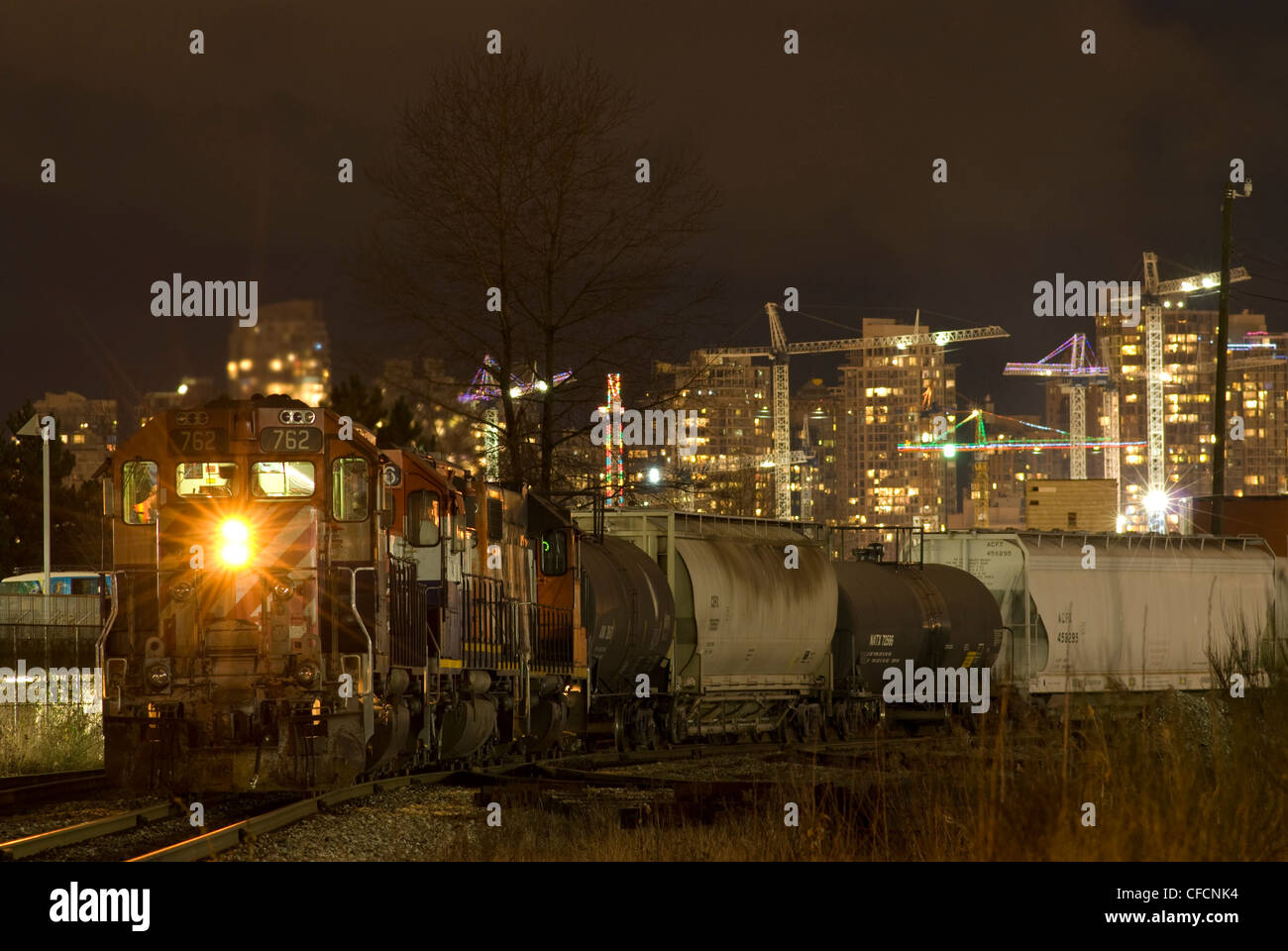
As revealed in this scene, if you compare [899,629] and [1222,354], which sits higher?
[1222,354]

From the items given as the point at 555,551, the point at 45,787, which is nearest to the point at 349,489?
the point at 45,787

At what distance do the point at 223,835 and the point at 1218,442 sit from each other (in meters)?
30.3

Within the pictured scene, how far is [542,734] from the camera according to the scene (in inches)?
843

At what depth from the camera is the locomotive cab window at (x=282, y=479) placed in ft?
51.8

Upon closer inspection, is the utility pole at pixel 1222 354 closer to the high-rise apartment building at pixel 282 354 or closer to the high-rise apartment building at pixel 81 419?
the high-rise apartment building at pixel 81 419

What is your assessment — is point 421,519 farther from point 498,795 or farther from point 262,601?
point 498,795

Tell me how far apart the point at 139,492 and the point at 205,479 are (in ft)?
2.38

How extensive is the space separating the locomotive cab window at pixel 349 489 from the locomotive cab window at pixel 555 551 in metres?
5.64

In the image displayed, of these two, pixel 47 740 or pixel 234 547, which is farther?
pixel 47 740

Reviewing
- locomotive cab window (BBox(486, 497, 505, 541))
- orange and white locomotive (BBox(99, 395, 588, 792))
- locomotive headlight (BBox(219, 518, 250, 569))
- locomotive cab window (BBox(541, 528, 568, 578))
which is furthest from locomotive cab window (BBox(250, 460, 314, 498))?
locomotive cab window (BBox(541, 528, 568, 578))

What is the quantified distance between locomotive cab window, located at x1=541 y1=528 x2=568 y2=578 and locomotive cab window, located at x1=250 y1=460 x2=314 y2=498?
5886 mm

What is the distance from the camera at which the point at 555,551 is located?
21281 millimetres
